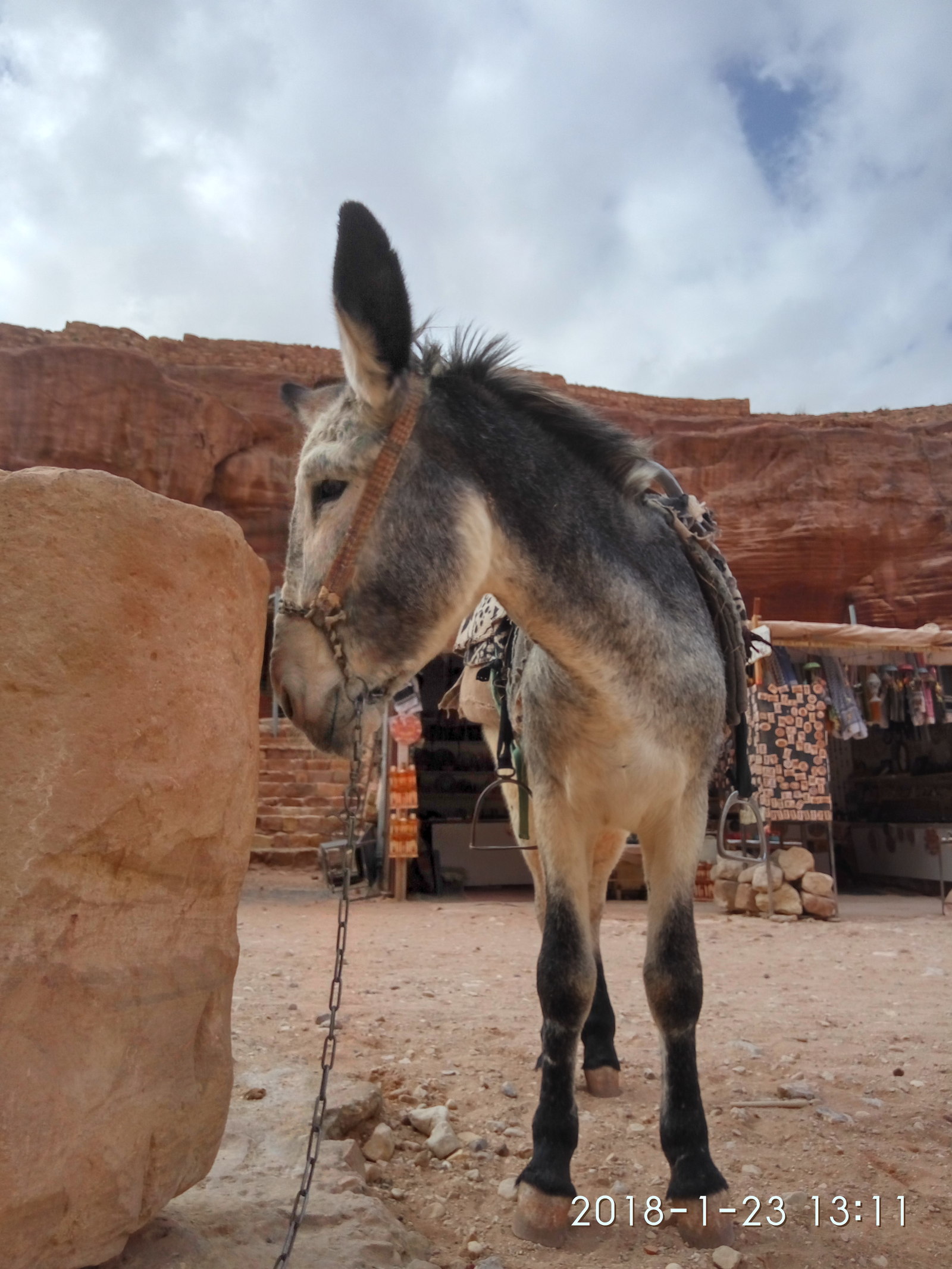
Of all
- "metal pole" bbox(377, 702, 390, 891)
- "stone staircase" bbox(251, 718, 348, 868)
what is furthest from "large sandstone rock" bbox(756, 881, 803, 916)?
"stone staircase" bbox(251, 718, 348, 868)

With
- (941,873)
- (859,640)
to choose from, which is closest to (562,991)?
(859,640)

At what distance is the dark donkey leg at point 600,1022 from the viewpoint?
342 cm

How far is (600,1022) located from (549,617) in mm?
2052

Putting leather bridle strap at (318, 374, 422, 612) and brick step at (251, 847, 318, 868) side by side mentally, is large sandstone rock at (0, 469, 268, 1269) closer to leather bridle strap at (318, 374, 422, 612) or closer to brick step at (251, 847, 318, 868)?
leather bridle strap at (318, 374, 422, 612)

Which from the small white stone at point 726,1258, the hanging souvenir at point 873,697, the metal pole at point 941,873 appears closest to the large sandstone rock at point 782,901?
the hanging souvenir at point 873,697

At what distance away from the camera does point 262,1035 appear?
379cm

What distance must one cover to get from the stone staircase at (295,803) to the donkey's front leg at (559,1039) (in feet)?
33.3

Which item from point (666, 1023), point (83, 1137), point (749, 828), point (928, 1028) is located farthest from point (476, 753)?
point (83, 1137)

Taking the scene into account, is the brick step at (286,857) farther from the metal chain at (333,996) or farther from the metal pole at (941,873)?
the metal chain at (333,996)

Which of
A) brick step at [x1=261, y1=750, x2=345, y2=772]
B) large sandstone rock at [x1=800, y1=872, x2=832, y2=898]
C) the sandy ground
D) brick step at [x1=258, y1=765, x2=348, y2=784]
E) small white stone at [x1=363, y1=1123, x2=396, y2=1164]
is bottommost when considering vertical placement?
the sandy ground

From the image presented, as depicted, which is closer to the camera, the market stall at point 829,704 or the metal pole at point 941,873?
the market stall at point 829,704

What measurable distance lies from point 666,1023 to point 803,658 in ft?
27.4

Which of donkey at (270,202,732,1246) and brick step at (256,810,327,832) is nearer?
donkey at (270,202,732,1246)

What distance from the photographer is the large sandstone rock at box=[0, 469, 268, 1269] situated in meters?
1.42
